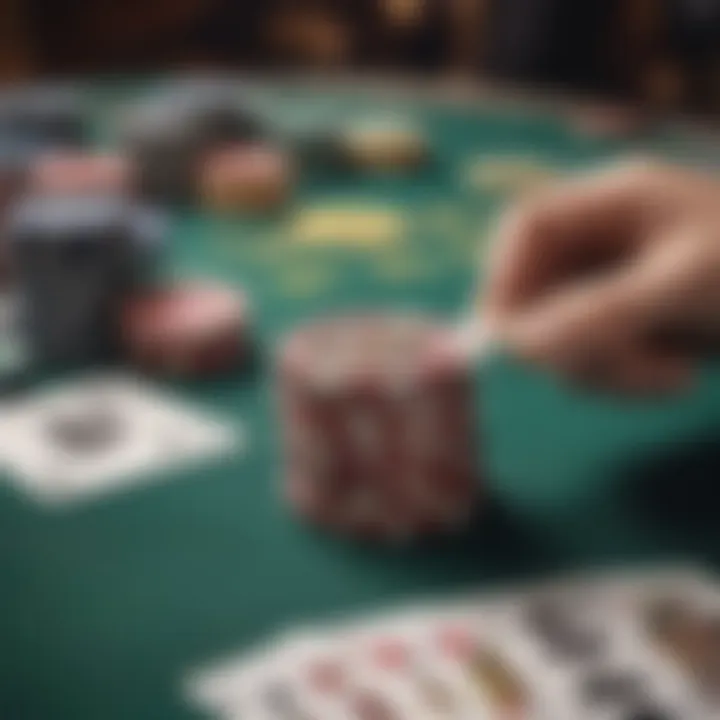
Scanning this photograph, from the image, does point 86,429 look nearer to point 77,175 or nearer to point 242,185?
point 77,175

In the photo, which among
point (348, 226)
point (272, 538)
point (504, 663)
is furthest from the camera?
point (348, 226)

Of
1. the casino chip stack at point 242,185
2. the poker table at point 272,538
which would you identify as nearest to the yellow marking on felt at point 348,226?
the casino chip stack at point 242,185

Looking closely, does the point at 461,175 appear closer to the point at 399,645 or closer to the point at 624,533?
the point at 624,533

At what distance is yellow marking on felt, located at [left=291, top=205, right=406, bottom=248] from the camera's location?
1.20 metres

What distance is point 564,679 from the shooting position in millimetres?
582

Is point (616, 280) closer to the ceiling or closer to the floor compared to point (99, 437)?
closer to the ceiling

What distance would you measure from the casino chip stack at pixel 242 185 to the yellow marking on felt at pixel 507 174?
19 centimetres

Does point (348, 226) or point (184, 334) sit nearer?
point (184, 334)

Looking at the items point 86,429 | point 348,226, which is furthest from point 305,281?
point 86,429

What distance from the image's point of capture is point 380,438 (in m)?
0.69

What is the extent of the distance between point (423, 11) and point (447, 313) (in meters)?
0.69

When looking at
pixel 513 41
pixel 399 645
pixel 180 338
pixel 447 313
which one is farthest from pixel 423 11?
pixel 399 645

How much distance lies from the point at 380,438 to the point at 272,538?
71 mm

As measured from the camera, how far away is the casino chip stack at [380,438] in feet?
2.25
